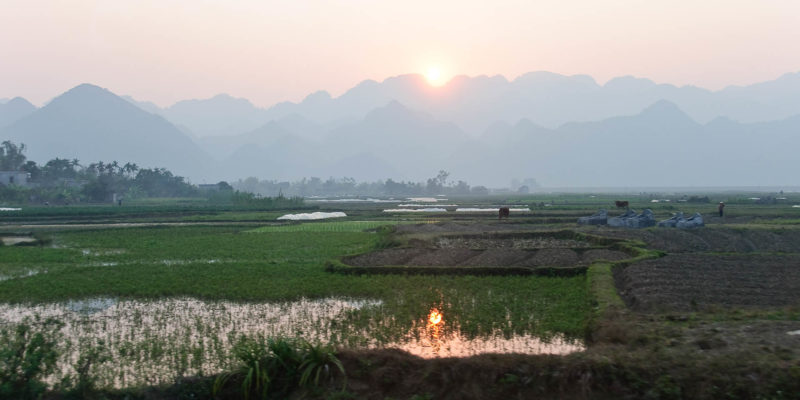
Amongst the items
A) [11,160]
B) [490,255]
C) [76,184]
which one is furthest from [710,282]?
[11,160]

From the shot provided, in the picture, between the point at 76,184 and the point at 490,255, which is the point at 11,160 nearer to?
the point at 76,184

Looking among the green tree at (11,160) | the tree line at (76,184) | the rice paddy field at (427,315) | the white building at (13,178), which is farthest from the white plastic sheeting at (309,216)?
the green tree at (11,160)

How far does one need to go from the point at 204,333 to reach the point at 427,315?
4216 mm

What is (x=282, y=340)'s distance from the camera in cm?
752

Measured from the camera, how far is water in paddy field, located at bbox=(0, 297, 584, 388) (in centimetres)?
850

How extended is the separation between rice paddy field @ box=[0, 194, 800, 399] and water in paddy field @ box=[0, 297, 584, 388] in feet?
0.17

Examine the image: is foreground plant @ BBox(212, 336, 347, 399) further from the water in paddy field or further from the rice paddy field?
the water in paddy field

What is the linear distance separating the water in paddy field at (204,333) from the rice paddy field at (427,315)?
0.05 m

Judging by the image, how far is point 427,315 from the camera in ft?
36.9

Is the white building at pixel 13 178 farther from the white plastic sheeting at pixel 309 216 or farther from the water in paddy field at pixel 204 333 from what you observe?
the water in paddy field at pixel 204 333

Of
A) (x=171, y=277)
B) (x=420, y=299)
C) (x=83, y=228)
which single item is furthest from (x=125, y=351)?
(x=83, y=228)

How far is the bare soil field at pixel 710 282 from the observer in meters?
11.0

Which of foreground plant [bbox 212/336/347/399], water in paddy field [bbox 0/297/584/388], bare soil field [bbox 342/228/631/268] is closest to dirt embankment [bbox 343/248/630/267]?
bare soil field [bbox 342/228/631/268]

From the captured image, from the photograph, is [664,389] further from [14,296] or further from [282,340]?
[14,296]
